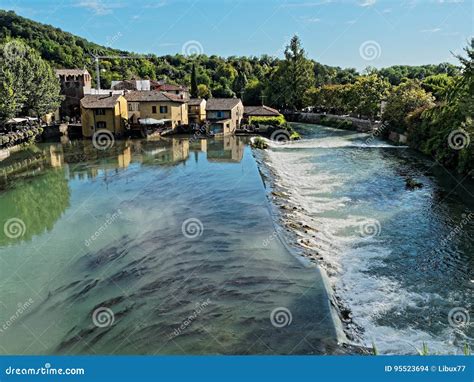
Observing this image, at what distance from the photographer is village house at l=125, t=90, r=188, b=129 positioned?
4712 centimetres

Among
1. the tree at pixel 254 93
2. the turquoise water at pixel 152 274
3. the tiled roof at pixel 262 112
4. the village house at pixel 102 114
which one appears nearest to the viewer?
the turquoise water at pixel 152 274

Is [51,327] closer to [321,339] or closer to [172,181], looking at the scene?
[321,339]

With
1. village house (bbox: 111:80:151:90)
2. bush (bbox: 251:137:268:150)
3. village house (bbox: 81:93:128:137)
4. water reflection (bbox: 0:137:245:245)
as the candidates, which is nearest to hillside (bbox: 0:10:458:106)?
village house (bbox: 111:80:151:90)

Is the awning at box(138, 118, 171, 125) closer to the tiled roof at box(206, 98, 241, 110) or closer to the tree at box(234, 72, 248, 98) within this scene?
the tiled roof at box(206, 98, 241, 110)

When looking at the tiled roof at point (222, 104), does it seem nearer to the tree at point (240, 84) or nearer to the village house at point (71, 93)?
the village house at point (71, 93)

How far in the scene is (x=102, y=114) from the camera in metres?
44.2

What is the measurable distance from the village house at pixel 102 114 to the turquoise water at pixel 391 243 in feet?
72.4

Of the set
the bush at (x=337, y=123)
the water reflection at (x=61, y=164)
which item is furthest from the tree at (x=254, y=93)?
the water reflection at (x=61, y=164)

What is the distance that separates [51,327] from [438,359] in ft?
27.8

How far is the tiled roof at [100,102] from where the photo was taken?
43.6m

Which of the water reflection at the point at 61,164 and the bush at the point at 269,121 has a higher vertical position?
the bush at the point at 269,121

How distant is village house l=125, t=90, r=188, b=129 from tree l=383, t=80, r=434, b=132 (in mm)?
22165

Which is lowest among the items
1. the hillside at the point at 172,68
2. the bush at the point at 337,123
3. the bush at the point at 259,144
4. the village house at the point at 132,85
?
the bush at the point at 259,144

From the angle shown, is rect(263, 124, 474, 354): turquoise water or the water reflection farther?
the water reflection
